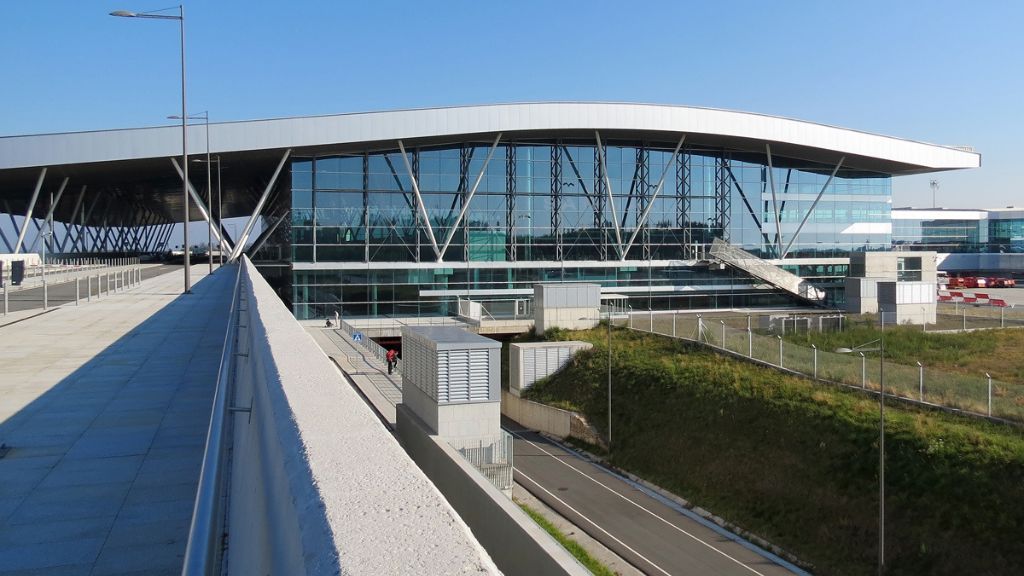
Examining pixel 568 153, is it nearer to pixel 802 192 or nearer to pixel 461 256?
pixel 461 256

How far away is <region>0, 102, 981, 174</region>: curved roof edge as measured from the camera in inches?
1741

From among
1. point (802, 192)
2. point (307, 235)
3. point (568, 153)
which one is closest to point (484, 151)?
point (568, 153)

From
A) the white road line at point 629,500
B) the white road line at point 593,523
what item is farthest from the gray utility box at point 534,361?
the white road line at point 593,523

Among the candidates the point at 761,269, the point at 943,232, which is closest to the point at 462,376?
the point at 761,269

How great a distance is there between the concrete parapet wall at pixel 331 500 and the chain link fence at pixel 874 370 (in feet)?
78.0

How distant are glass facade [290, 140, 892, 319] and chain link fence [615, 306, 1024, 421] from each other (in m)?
10.6

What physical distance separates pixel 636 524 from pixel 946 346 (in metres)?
20.9

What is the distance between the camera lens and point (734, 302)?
172 feet

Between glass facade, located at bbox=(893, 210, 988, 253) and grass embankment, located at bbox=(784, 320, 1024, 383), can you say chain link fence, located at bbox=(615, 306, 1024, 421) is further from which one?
glass facade, located at bbox=(893, 210, 988, 253)

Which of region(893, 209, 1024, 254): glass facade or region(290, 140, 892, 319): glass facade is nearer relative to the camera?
region(290, 140, 892, 319): glass facade

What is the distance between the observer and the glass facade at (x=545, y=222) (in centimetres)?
4588

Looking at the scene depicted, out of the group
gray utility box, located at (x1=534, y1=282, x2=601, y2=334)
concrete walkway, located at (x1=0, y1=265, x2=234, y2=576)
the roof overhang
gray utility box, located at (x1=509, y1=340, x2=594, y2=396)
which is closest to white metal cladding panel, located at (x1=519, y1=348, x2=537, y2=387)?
gray utility box, located at (x1=509, y1=340, x2=594, y2=396)

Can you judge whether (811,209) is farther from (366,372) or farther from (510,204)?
(366,372)

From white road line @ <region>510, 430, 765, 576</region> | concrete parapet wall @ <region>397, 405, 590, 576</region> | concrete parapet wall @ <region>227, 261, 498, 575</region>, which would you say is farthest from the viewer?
white road line @ <region>510, 430, 765, 576</region>
